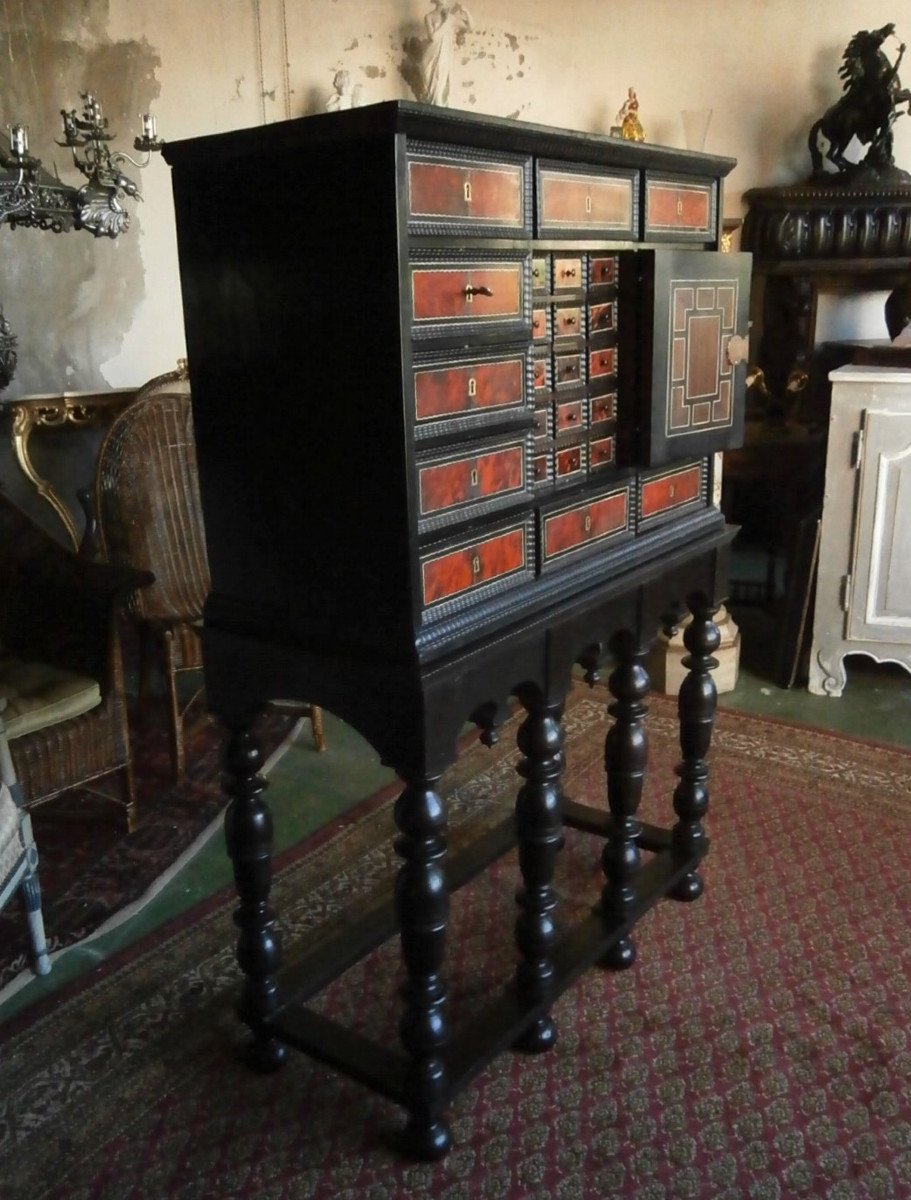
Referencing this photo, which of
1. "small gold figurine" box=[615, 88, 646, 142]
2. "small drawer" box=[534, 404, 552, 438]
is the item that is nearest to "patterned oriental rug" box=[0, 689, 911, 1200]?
"small drawer" box=[534, 404, 552, 438]

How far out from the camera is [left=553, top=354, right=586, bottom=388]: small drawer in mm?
1624

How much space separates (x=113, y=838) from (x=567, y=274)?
1.75m

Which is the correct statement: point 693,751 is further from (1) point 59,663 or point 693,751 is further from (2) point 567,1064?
(1) point 59,663

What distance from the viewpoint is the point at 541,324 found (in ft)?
5.16

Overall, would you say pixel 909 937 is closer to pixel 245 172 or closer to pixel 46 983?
pixel 46 983

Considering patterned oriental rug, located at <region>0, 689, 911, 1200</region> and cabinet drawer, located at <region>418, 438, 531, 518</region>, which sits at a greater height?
cabinet drawer, located at <region>418, 438, 531, 518</region>

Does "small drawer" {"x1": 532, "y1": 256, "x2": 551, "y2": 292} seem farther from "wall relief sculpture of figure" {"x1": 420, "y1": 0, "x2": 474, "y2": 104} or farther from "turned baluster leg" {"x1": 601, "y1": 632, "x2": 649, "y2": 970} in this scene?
"wall relief sculpture of figure" {"x1": 420, "y1": 0, "x2": 474, "y2": 104}

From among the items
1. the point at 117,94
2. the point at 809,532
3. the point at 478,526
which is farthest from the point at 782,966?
the point at 117,94

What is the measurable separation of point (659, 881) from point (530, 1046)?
0.50 m

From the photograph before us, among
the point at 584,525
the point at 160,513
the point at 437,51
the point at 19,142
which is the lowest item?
the point at 160,513

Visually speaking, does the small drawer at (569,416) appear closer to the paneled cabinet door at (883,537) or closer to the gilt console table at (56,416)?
the paneled cabinet door at (883,537)

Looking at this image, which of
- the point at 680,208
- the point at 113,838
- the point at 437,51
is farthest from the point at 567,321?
the point at 437,51

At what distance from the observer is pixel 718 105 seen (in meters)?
4.07

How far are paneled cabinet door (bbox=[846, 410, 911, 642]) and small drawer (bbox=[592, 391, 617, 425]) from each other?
1.61 m
